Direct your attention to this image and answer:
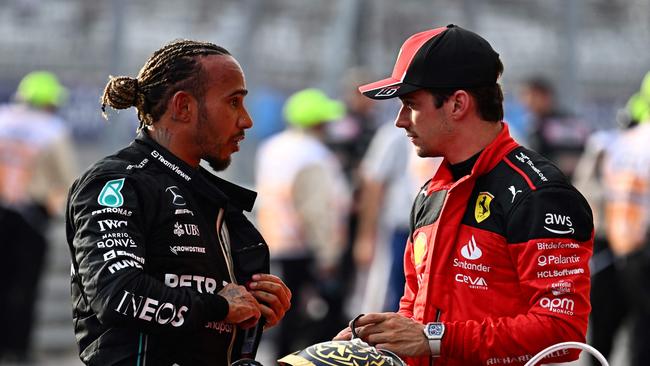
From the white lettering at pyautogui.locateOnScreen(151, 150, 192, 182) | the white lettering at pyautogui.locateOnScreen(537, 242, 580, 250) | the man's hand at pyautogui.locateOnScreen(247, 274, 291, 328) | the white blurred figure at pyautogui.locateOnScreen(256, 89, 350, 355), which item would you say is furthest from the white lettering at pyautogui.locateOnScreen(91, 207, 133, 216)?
the white blurred figure at pyautogui.locateOnScreen(256, 89, 350, 355)

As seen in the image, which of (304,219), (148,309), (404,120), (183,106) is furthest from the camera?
(304,219)

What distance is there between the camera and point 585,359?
10211mm

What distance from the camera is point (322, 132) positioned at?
11156mm

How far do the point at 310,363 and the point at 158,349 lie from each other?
475mm

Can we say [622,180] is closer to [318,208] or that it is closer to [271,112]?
[318,208]

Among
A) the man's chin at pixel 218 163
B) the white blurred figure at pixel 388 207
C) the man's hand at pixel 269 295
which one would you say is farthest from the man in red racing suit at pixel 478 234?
the white blurred figure at pixel 388 207

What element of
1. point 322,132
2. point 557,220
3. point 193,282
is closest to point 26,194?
point 322,132

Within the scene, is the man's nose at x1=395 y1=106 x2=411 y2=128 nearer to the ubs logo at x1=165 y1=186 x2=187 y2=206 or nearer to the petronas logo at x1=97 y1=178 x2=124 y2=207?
the ubs logo at x1=165 y1=186 x2=187 y2=206

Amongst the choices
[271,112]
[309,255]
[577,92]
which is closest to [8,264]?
[309,255]

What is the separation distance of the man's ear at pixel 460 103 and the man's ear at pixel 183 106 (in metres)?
0.79

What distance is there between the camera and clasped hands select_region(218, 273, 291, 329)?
3689mm

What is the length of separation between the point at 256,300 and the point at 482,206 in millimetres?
734

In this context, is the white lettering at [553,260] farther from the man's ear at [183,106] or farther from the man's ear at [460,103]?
the man's ear at [183,106]

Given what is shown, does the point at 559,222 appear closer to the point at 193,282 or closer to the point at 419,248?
the point at 419,248
